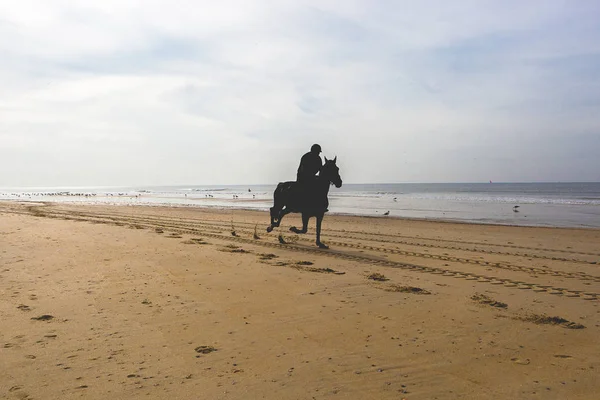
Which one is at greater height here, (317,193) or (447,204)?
(317,193)

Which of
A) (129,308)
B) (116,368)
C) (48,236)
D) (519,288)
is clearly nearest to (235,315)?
(129,308)

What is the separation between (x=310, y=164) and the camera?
13.3 meters

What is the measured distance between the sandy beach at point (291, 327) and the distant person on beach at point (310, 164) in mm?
3410

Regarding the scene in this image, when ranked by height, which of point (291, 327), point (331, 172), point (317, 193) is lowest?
point (291, 327)

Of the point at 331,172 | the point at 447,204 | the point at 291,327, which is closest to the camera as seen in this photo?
the point at 291,327

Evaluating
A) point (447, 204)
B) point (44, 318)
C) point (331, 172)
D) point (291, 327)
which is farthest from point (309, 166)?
point (447, 204)

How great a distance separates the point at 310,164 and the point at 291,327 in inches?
328

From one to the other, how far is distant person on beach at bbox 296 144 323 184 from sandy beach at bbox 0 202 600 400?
3.41m

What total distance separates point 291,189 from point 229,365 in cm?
970

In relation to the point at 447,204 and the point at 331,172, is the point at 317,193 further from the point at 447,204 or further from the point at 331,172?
the point at 447,204

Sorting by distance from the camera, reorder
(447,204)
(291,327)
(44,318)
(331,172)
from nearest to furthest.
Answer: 1. (291,327)
2. (44,318)
3. (331,172)
4. (447,204)

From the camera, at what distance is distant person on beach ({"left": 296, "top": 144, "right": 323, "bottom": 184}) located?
13320 millimetres

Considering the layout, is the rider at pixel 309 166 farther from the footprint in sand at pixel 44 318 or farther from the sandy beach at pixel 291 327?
the footprint in sand at pixel 44 318

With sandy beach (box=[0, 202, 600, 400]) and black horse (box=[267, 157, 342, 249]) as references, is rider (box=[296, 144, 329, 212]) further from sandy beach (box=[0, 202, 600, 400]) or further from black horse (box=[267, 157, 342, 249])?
sandy beach (box=[0, 202, 600, 400])
